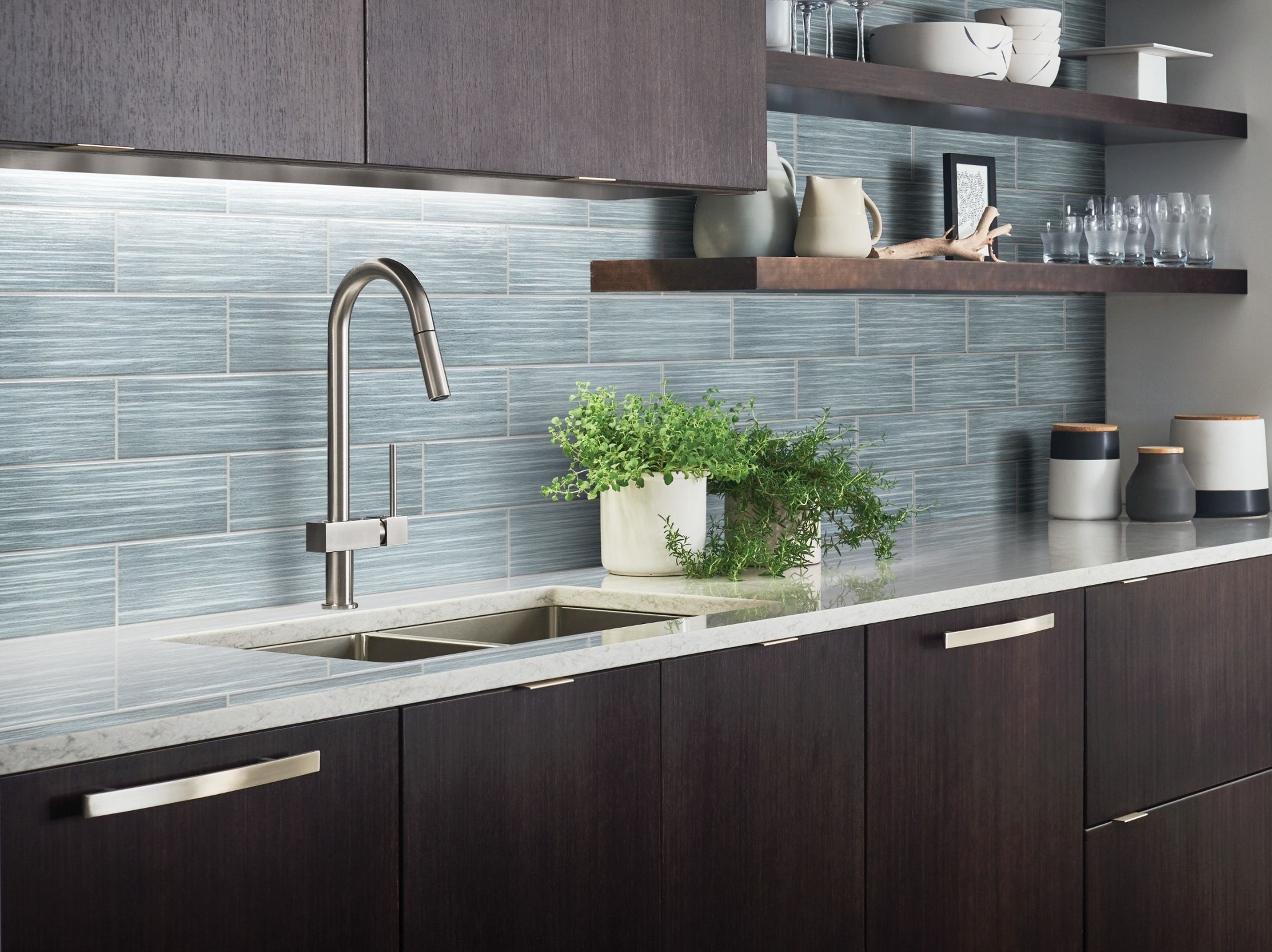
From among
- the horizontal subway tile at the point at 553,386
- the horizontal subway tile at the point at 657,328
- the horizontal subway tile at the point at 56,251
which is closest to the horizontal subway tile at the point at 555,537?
the horizontal subway tile at the point at 553,386

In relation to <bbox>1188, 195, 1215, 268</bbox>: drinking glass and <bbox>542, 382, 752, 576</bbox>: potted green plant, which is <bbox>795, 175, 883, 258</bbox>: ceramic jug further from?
<bbox>1188, 195, 1215, 268</bbox>: drinking glass

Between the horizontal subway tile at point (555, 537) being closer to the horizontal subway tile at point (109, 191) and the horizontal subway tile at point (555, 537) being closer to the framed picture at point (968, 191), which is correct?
the horizontal subway tile at point (109, 191)

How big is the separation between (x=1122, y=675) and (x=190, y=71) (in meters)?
1.85

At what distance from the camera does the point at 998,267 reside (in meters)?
3.08

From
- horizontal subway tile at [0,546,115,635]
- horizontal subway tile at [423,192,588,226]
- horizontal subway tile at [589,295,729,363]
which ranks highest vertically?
horizontal subway tile at [423,192,588,226]

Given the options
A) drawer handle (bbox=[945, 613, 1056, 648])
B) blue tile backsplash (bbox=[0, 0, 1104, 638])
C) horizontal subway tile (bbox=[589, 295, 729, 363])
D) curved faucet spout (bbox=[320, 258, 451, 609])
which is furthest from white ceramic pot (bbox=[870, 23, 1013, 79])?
curved faucet spout (bbox=[320, 258, 451, 609])

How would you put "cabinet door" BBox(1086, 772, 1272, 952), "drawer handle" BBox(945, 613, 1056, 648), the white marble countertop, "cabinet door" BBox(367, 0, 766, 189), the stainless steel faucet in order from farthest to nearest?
"cabinet door" BBox(1086, 772, 1272, 952) < "drawer handle" BBox(945, 613, 1056, 648) < the stainless steel faucet < "cabinet door" BBox(367, 0, 766, 189) < the white marble countertop

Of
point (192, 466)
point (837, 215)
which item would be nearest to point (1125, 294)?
point (837, 215)

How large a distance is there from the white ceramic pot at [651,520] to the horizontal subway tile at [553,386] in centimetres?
20

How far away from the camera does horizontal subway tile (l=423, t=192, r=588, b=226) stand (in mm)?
2527

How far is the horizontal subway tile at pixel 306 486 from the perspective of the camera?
2324 millimetres

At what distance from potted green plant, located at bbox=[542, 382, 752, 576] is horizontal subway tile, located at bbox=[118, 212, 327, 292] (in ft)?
1.61

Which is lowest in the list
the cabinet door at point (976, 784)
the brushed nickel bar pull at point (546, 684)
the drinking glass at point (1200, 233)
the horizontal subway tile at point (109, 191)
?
the cabinet door at point (976, 784)

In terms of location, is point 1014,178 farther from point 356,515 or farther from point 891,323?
point 356,515
